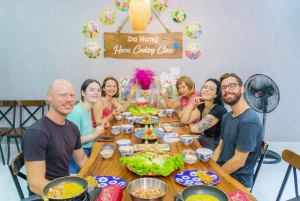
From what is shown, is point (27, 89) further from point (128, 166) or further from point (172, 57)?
point (128, 166)

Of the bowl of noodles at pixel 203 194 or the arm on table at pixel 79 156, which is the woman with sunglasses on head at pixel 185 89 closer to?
the arm on table at pixel 79 156

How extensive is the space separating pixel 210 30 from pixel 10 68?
3378 millimetres

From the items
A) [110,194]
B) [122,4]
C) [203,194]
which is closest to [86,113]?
[110,194]

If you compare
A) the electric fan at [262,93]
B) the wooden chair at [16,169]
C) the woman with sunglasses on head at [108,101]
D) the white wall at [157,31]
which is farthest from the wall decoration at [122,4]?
the wooden chair at [16,169]

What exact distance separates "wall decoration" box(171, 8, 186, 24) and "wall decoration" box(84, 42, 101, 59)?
4.40 feet

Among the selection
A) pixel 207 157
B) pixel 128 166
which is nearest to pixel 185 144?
pixel 207 157

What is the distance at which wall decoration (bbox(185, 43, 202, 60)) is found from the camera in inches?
163

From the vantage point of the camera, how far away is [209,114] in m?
2.60

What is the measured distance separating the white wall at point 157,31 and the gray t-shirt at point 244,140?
7.48 feet

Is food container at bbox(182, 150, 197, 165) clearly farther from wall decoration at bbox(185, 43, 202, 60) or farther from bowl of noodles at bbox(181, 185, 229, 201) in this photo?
wall decoration at bbox(185, 43, 202, 60)

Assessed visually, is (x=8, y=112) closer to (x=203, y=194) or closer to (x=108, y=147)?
(x=108, y=147)

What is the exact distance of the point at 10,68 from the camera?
162 inches

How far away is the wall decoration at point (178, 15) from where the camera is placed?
4051mm

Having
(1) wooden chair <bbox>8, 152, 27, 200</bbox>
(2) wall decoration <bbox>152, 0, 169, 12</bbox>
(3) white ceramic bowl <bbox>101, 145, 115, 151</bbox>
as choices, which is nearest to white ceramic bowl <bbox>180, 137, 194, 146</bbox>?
(3) white ceramic bowl <bbox>101, 145, 115, 151</bbox>
